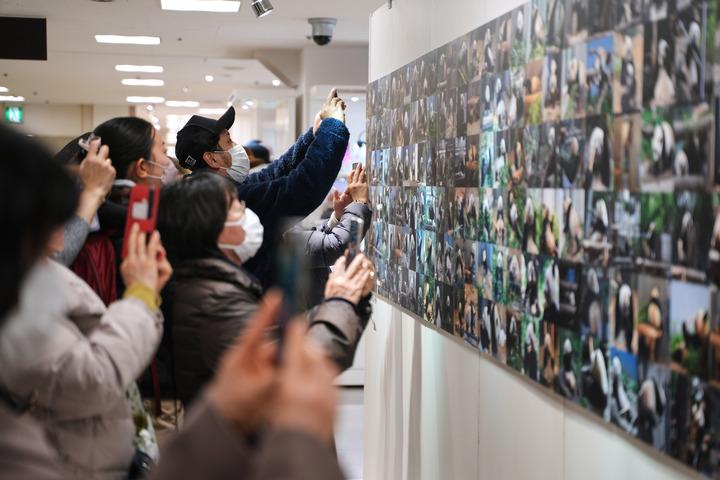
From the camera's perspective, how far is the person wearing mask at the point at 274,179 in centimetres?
357

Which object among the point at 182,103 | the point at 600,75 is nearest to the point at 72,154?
the point at 600,75

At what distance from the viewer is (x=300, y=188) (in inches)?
142

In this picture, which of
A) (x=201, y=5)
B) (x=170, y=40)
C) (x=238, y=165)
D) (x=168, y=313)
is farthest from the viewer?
(x=170, y=40)

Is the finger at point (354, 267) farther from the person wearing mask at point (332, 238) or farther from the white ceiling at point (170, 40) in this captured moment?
the white ceiling at point (170, 40)

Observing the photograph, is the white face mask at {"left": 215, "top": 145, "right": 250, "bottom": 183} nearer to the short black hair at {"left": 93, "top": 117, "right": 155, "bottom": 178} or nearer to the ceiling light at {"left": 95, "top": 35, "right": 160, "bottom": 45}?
the short black hair at {"left": 93, "top": 117, "right": 155, "bottom": 178}

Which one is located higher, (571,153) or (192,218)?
(571,153)

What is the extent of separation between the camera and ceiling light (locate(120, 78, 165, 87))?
15742 millimetres

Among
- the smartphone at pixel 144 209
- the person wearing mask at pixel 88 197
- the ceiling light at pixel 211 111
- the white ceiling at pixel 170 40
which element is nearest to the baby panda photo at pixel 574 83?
the smartphone at pixel 144 209

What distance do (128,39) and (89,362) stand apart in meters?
9.26

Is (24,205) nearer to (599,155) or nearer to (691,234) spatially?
(691,234)

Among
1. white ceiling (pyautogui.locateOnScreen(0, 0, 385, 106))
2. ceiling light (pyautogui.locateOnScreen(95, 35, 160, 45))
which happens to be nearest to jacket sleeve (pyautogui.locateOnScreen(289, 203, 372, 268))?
white ceiling (pyautogui.locateOnScreen(0, 0, 385, 106))

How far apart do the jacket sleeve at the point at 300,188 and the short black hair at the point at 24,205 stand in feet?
8.23

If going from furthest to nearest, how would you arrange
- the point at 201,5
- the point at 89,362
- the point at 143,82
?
the point at 143,82 → the point at 201,5 → the point at 89,362

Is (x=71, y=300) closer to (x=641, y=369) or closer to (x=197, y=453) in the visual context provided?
(x=197, y=453)
